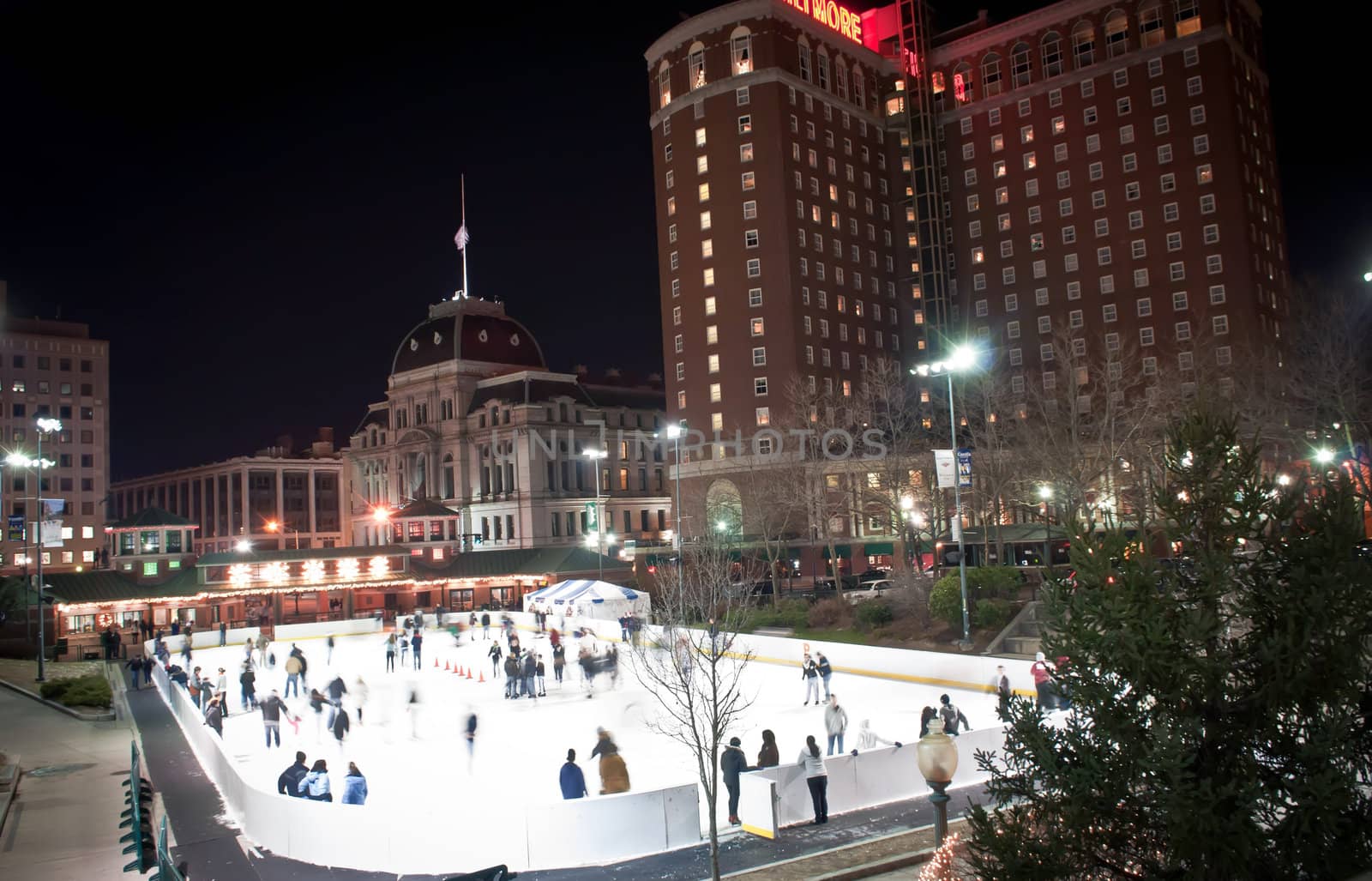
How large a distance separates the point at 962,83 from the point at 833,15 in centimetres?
1290

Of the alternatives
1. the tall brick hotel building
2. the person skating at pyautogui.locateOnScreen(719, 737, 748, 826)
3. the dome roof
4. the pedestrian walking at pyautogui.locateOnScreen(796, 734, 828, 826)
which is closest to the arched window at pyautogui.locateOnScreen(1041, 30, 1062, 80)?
the tall brick hotel building

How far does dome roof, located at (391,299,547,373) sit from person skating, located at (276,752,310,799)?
90.6 meters

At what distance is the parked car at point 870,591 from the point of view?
4112 cm

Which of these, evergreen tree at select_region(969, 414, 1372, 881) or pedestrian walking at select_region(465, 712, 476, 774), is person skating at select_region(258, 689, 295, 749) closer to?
pedestrian walking at select_region(465, 712, 476, 774)

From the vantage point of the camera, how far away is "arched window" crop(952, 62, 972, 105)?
8719 centimetres

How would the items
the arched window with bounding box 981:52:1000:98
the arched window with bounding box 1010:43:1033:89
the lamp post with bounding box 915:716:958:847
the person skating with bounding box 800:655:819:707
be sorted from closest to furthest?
the lamp post with bounding box 915:716:958:847, the person skating with bounding box 800:655:819:707, the arched window with bounding box 1010:43:1033:89, the arched window with bounding box 981:52:1000:98

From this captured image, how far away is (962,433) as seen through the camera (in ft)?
218

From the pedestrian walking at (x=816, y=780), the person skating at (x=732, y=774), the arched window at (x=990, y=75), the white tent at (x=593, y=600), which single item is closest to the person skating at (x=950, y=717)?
the pedestrian walking at (x=816, y=780)

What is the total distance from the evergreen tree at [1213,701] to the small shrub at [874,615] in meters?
31.0

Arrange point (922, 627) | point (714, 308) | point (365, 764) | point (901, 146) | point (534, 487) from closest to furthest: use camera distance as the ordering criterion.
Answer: point (365, 764) < point (922, 627) < point (714, 308) < point (901, 146) < point (534, 487)

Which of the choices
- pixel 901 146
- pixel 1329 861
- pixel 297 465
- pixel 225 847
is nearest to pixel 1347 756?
pixel 1329 861

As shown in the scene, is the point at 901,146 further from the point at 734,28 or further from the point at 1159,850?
the point at 1159,850

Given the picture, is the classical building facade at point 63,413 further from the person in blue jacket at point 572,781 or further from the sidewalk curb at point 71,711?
the person in blue jacket at point 572,781

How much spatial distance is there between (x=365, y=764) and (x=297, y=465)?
395 feet
